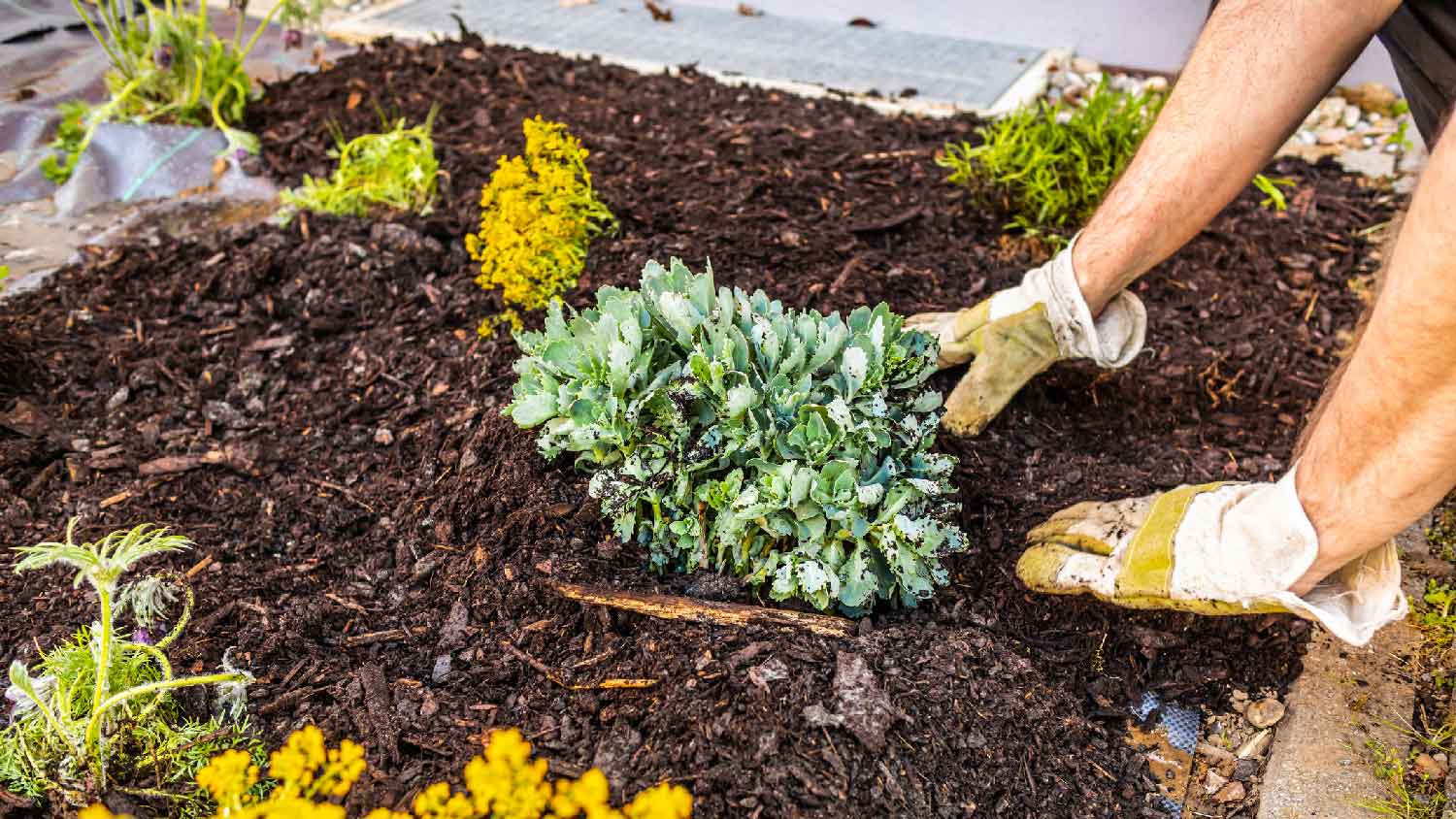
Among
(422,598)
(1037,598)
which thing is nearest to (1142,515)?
(1037,598)

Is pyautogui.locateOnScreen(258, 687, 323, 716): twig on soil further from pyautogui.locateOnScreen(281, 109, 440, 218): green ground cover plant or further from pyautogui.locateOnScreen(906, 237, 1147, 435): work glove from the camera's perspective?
pyautogui.locateOnScreen(281, 109, 440, 218): green ground cover plant

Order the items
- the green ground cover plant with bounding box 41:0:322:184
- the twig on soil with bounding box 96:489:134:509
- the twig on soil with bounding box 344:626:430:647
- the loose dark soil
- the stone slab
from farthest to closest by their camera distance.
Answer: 1. the green ground cover plant with bounding box 41:0:322:184
2. the twig on soil with bounding box 96:489:134:509
3. the twig on soil with bounding box 344:626:430:647
4. the stone slab
5. the loose dark soil

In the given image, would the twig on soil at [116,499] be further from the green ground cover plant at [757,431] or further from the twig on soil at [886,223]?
the twig on soil at [886,223]

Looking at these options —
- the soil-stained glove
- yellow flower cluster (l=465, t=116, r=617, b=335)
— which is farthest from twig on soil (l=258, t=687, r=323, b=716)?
the soil-stained glove

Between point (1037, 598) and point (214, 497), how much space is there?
6.49 ft

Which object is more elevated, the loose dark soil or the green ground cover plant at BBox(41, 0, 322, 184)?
the green ground cover plant at BBox(41, 0, 322, 184)

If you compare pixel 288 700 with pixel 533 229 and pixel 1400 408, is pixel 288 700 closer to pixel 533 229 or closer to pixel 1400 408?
pixel 533 229

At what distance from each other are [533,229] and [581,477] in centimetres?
86

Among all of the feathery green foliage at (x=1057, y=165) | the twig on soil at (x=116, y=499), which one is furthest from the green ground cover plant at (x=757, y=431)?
the feathery green foliage at (x=1057, y=165)

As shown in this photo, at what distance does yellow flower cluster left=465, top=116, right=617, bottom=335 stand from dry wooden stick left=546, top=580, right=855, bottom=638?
102 cm

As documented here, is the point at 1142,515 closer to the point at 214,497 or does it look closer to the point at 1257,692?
the point at 1257,692

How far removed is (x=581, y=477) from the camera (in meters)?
2.31

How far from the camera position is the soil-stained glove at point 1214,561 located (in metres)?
1.94

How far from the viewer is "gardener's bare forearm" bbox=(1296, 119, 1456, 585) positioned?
1.64m
